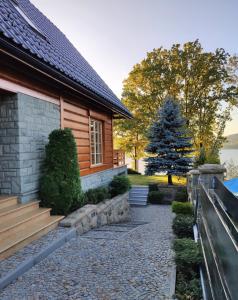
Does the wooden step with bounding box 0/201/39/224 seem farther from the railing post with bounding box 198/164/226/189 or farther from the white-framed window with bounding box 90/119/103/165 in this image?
the white-framed window with bounding box 90/119/103/165

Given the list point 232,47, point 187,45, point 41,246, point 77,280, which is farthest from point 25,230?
point 232,47

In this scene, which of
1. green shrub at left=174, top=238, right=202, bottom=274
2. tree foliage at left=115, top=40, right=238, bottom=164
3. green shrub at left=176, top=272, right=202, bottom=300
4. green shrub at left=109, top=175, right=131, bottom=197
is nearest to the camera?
green shrub at left=176, top=272, right=202, bottom=300

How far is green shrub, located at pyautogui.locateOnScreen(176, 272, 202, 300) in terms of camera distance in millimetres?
2809

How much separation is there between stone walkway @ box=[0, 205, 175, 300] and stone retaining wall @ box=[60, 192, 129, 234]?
1.49 feet

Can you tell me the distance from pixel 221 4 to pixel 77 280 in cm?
988

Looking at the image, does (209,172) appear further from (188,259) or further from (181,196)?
(181,196)

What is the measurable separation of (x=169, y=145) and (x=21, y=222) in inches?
397

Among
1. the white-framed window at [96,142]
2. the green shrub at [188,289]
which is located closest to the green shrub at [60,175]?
the green shrub at [188,289]

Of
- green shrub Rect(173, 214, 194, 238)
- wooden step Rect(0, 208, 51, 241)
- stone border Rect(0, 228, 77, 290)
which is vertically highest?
wooden step Rect(0, 208, 51, 241)

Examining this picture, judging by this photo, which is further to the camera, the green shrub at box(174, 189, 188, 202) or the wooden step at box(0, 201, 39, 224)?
the green shrub at box(174, 189, 188, 202)

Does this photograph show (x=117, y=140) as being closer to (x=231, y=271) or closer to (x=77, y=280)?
(x=77, y=280)

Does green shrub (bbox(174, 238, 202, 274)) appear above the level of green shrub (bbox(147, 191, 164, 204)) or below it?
above

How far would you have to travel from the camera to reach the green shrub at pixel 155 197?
12.5m

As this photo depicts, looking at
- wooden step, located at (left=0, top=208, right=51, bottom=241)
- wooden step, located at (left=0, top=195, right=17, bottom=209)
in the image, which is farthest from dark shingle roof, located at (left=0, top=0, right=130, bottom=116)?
wooden step, located at (left=0, top=208, right=51, bottom=241)
